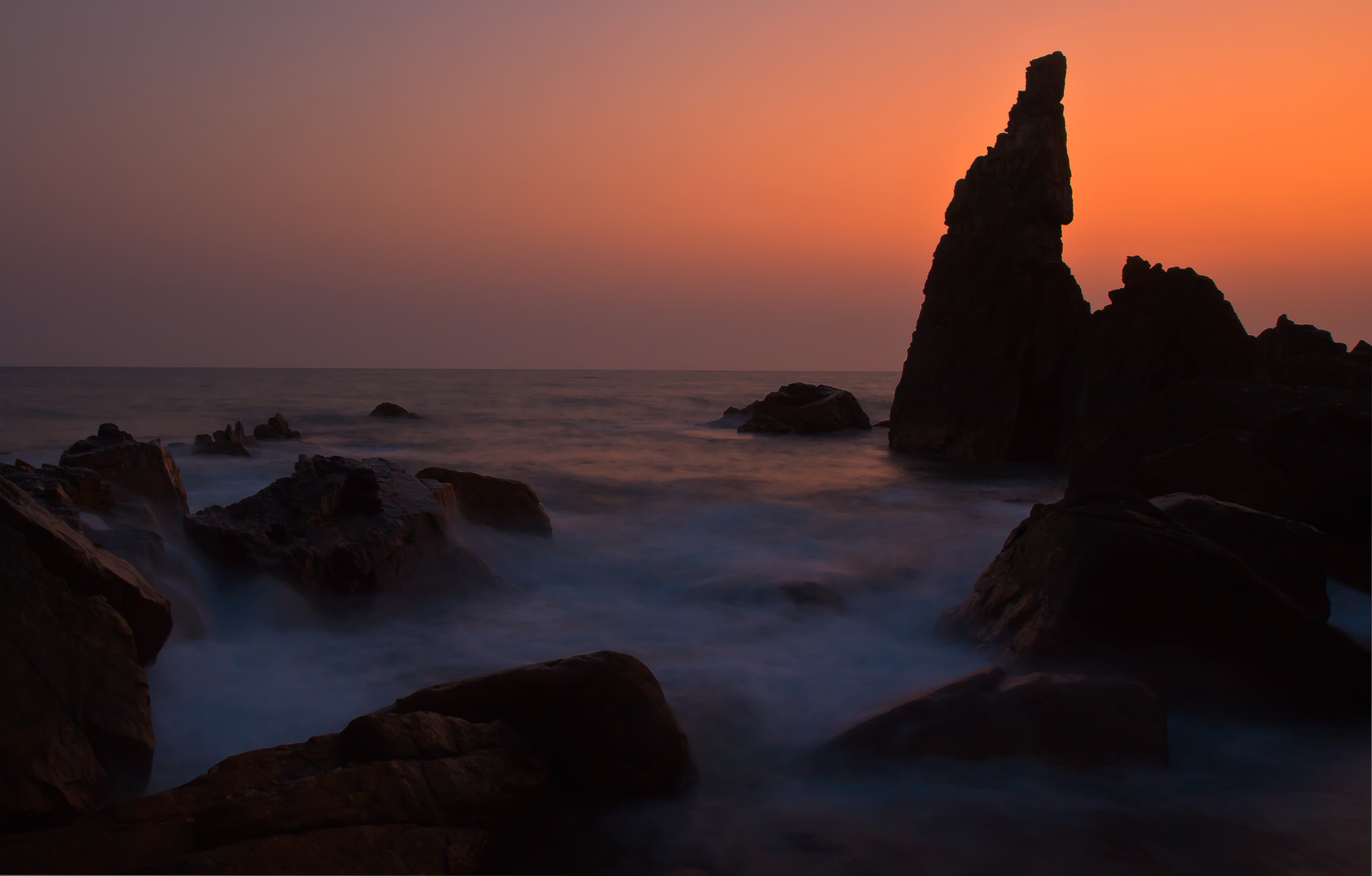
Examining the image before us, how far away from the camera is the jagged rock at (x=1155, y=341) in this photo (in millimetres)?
11641

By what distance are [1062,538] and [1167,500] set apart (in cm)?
124

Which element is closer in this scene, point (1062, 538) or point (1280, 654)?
point (1280, 654)

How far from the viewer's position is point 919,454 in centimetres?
1666

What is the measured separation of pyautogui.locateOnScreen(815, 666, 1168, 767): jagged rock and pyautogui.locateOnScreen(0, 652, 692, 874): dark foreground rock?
941 mm

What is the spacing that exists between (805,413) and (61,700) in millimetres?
20208

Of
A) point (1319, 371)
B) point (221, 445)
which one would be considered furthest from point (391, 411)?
point (1319, 371)

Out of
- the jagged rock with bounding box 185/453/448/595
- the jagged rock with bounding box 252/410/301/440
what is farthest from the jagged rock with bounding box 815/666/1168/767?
the jagged rock with bounding box 252/410/301/440

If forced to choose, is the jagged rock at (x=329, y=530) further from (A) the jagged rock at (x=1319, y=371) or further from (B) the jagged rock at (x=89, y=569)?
(A) the jagged rock at (x=1319, y=371)

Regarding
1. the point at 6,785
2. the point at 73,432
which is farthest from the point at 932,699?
the point at 73,432

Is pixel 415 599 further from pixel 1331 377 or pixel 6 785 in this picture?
pixel 1331 377

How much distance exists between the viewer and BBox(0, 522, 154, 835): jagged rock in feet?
9.04

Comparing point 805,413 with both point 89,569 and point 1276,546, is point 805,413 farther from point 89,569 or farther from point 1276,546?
point 89,569

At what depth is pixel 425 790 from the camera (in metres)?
2.92

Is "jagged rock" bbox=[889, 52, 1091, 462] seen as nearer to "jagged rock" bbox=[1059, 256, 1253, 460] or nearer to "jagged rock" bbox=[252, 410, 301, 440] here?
"jagged rock" bbox=[1059, 256, 1253, 460]
